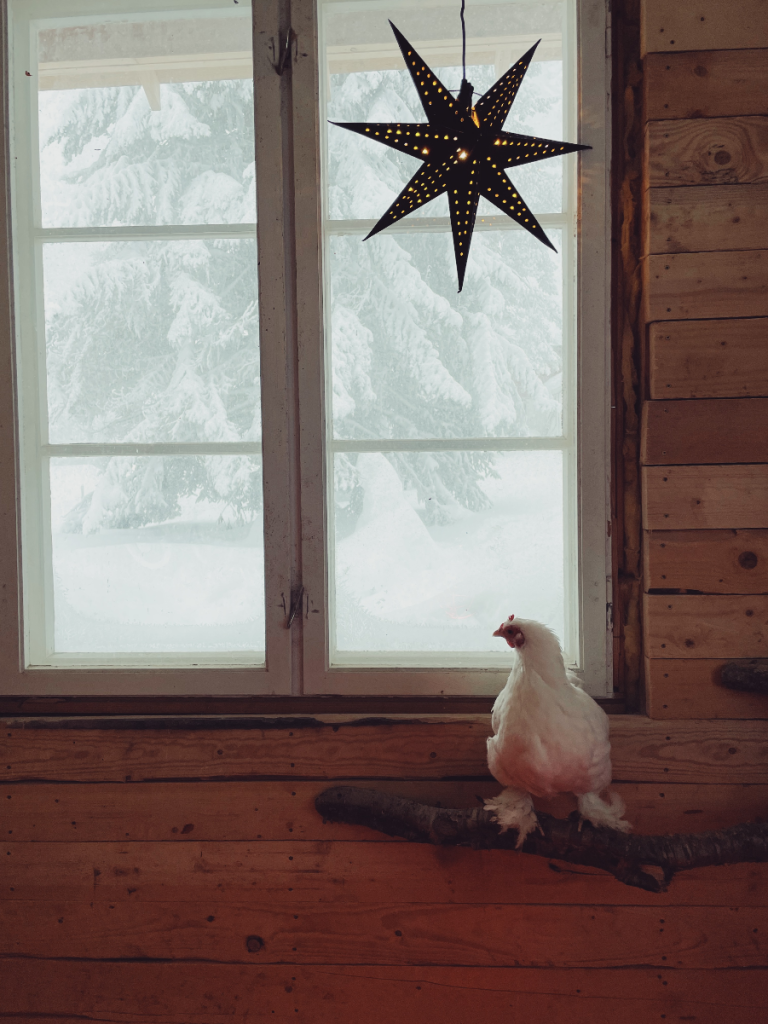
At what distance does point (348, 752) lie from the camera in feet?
4.65

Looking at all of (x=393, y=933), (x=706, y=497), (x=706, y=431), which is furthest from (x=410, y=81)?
(x=393, y=933)

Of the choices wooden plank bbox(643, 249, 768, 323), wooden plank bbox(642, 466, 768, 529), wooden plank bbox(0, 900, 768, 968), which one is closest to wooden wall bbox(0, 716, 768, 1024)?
wooden plank bbox(0, 900, 768, 968)

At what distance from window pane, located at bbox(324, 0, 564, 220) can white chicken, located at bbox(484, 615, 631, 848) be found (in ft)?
3.23

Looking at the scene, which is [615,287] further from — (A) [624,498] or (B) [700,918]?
(B) [700,918]

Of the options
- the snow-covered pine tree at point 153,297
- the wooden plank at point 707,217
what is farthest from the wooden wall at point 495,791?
the snow-covered pine tree at point 153,297

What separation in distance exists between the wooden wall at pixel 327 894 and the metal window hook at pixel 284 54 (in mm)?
1452

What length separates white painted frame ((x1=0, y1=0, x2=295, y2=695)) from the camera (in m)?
1.44

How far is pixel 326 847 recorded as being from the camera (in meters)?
1.42

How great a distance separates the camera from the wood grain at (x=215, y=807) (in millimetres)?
1371

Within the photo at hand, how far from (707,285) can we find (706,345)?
13cm

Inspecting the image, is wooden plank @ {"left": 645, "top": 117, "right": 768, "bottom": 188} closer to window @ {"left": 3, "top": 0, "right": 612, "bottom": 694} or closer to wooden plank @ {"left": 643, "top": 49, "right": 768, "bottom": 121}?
wooden plank @ {"left": 643, "top": 49, "right": 768, "bottom": 121}

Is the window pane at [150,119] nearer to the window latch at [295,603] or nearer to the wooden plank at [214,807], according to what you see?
the window latch at [295,603]

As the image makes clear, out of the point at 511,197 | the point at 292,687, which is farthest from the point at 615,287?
the point at 292,687

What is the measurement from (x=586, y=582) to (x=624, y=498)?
0.21 meters
